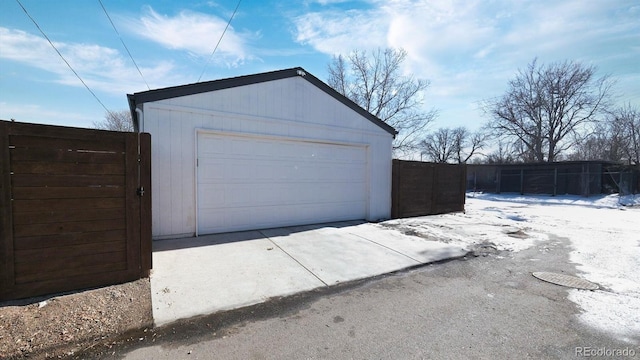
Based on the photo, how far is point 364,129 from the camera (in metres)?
7.56

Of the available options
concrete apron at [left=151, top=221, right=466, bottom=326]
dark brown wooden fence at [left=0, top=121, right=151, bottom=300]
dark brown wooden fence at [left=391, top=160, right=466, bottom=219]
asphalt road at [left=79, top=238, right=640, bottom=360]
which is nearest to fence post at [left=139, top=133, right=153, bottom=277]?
dark brown wooden fence at [left=0, top=121, right=151, bottom=300]

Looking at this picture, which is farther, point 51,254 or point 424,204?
point 424,204

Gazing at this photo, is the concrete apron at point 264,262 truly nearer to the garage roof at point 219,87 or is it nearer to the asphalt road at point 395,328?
the asphalt road at point 395,328

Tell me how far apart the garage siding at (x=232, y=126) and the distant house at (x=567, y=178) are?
15929 mm

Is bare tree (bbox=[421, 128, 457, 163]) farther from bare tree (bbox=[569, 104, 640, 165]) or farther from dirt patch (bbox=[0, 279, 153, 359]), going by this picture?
dirt patch (bbox=[0, 279, 153, 359])

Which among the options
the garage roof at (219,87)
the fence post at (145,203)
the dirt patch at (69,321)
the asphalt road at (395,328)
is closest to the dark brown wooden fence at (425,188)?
the garage roof at (219,87)

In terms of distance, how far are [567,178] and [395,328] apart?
2042 cm

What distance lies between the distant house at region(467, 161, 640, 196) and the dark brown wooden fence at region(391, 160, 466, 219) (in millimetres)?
12063

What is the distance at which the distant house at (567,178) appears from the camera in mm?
15766

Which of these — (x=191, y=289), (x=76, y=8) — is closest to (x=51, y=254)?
(x=191, y=289)

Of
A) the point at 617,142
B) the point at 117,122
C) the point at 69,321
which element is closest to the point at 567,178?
the point at 617,142

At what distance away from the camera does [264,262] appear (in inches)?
158

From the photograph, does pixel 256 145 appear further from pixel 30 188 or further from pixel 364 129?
pixel 30 188

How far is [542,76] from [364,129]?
25.4m
